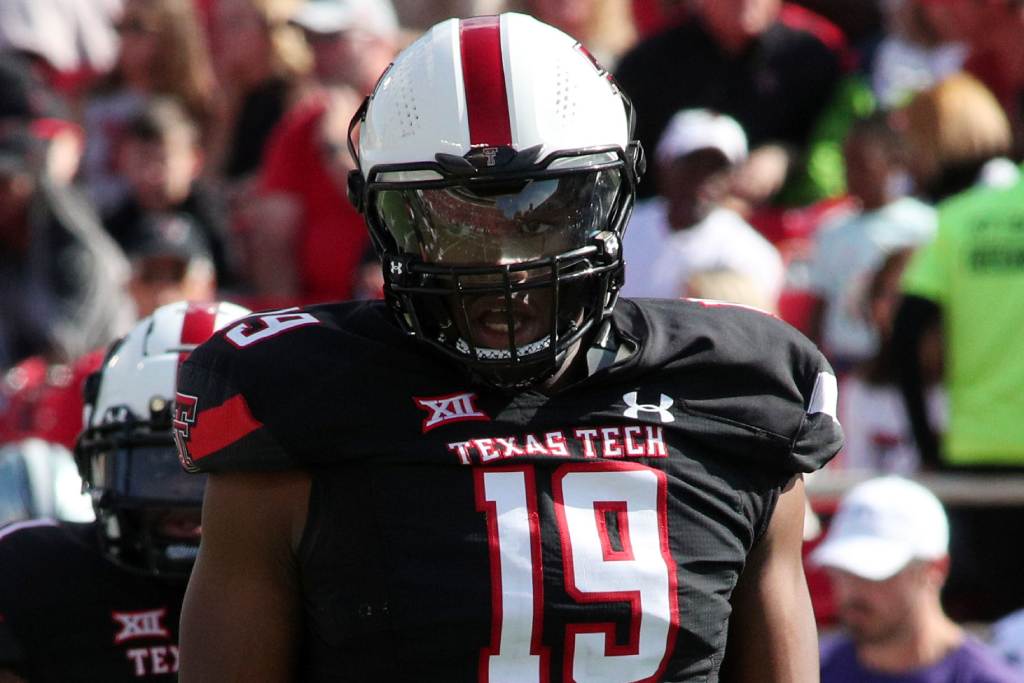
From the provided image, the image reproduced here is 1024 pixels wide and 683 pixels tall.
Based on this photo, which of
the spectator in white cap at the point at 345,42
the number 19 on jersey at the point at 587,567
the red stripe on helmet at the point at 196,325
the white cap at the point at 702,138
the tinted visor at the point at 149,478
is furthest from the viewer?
the spectator in white cap at the point at 345,42

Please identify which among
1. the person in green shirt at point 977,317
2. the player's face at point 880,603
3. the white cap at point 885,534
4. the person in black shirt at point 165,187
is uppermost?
the person in black shirt at point 165,187

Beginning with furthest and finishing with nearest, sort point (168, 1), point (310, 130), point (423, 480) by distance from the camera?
point (168, 1), point (310, 130), point (423, 480)

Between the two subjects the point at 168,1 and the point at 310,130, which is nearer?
the point at 310,130

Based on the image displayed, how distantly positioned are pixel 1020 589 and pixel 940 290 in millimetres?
906

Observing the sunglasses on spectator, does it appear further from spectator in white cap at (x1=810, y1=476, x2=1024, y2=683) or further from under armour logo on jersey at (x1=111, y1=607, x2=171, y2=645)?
under armour logo on jersey at (x1=111, y1=607, x2=171, y2=645)

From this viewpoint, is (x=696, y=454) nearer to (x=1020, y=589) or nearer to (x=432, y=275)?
(x=432, y=275)

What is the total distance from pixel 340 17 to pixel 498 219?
5006 millimetres

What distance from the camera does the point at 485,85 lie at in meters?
2.22

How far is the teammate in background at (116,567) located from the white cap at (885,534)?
220 cm

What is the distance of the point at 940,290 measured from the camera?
5.32 metres

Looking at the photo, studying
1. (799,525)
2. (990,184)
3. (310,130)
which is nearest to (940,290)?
(990,184)

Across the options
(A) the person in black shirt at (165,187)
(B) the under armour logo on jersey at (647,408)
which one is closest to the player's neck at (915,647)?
(B) the under armour logo on jersey at (647,408)

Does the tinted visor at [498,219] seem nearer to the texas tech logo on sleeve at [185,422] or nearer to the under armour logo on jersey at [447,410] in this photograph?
the under armour logo on jersey at [447,410]

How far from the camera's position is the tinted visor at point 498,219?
2189mm
